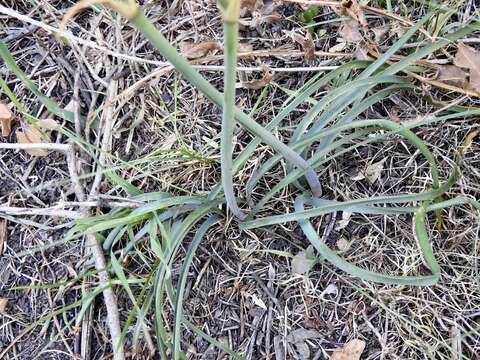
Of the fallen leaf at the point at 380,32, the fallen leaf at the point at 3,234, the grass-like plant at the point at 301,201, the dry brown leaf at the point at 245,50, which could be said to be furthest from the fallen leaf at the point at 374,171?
the fallen leaf at the point at 3,234

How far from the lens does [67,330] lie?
1.27 metres

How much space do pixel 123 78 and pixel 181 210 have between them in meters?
0.41

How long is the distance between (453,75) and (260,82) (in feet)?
1.41

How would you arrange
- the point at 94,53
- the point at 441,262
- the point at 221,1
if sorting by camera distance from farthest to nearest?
the point at 94,53 → the point at 441,262 → the point at 221,1

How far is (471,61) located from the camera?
1.17 meters

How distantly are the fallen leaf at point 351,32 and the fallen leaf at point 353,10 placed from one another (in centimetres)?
2

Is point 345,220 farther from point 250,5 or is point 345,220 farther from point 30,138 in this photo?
point 30,138

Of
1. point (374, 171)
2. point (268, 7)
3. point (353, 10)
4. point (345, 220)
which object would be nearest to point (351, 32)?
point (353, 10)

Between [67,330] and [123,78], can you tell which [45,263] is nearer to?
[67,330]

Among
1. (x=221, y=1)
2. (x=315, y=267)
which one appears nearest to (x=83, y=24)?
(x=315, y=267)

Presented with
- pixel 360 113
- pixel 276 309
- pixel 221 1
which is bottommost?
pixel 276 309

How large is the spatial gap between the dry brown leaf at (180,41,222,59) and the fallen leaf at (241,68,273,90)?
0.11 m

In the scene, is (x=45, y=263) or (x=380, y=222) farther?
(x=45, y=263)

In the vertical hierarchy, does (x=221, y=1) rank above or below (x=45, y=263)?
above
